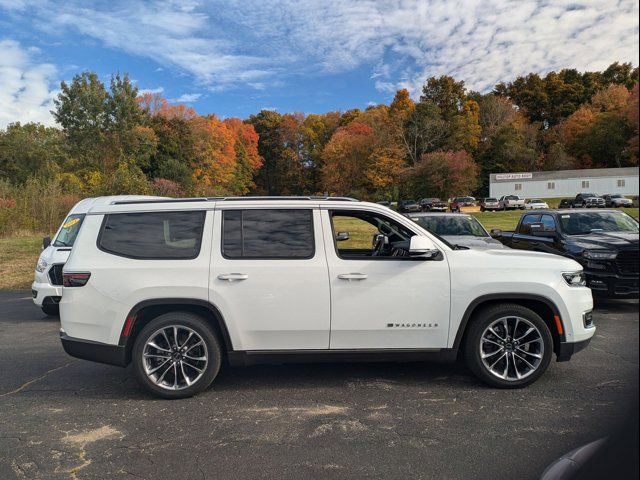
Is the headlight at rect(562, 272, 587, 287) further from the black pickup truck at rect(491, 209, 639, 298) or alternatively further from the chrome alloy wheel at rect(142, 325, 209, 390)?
the chrome alloy wheel at rect(142, 325, 209, 390)

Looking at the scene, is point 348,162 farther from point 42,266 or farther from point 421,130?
point 42,266

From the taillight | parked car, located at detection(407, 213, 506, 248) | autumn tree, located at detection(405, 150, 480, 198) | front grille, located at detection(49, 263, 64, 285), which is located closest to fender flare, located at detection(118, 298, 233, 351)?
the taillight

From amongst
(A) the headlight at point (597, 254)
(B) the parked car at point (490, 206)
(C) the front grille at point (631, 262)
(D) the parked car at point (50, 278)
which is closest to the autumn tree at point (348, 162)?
(B) the parked car at point (490, 206)

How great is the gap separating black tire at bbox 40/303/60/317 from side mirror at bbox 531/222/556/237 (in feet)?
30.6

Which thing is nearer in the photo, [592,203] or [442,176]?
[592,203]

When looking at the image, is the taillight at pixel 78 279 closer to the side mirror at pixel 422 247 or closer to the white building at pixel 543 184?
the side mirror at pixel 422 247

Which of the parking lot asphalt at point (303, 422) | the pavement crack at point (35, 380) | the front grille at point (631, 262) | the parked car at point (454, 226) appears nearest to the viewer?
the front grille at point (631, 262)

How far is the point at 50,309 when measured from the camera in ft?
27.0

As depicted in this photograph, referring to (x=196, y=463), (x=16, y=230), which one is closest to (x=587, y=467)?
(x=196, y=463)

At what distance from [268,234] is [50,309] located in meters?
5.87

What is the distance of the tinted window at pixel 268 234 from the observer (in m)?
A: 4.47

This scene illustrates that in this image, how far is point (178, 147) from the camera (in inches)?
2183

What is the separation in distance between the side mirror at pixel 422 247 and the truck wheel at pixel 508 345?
773mm

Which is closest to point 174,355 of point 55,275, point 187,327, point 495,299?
point 187,327
